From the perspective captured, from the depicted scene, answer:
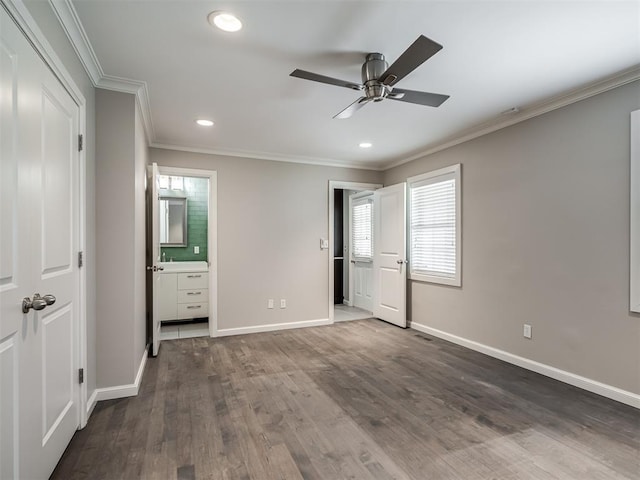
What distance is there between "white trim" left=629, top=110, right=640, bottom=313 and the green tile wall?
509 centimetres

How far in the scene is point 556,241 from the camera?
2900mm

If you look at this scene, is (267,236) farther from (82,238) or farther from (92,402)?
(92,402)

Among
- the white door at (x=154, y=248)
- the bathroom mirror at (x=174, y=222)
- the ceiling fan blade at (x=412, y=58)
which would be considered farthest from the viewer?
the bathroom mirror at (x=174, y=222)

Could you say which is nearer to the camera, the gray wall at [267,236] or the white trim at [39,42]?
the white trim at [39,42]

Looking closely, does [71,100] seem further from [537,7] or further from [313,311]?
[313,311]

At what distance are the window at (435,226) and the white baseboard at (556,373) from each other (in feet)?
2.24

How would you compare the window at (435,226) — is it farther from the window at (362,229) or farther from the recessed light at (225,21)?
the recessed light at (225,21)

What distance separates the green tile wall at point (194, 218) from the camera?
17.7ft

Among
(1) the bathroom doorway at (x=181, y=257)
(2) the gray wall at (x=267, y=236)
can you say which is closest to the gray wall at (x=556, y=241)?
(2) the gray wall at (x=267, y=236)

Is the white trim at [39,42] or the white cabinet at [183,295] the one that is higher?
the white trim at [39,42]

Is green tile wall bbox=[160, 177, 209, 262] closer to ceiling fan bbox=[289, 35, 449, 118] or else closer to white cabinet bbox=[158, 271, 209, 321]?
white cabinet bbox=[158, 271, 209, 321]

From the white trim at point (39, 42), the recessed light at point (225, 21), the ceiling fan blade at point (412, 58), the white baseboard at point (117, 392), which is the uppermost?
the recessed light at point (225, 21)

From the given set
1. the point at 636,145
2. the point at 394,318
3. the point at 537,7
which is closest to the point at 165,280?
the point at 394,318

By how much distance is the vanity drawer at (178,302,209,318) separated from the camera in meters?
4.83
